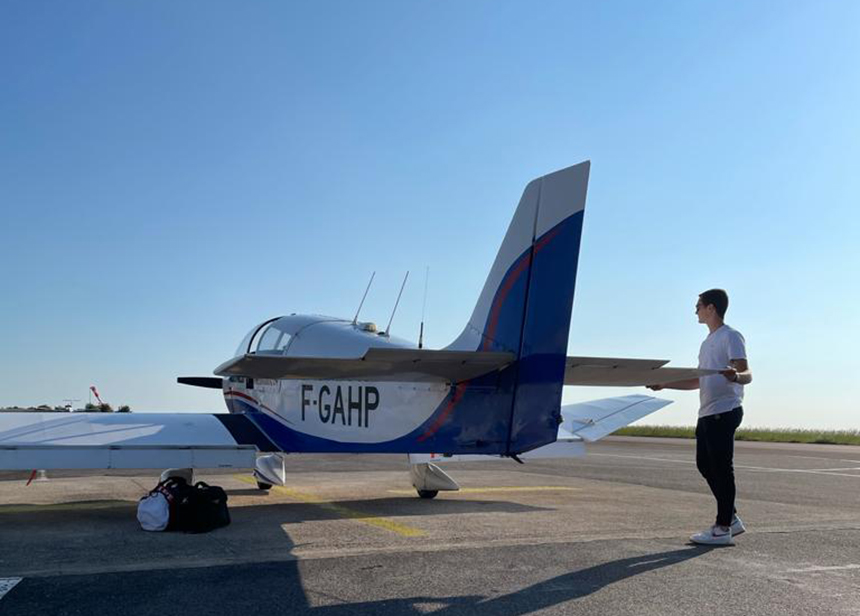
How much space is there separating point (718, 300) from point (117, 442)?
608cm

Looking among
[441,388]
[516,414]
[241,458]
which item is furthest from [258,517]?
[516,414]

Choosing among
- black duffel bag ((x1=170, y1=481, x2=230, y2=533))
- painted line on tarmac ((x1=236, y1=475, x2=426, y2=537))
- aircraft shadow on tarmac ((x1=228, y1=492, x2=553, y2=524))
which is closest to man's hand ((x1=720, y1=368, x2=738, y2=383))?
painted line on tarmac ((x1=236, y1=475, x2=426, y2=537))

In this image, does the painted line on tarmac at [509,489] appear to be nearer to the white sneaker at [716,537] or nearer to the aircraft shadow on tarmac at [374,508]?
the aircraft shadow on tarmac at [374,508]

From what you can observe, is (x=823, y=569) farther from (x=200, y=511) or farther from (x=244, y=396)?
(x=244, y=396)

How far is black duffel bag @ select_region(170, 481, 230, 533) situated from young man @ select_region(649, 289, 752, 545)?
420cm

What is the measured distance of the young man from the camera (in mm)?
6207

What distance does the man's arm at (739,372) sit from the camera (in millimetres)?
5950

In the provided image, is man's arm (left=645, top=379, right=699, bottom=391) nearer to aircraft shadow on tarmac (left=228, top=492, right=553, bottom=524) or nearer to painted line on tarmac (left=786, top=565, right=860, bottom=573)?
painted line on tarmac (left=786, top=565, right=860, bottom=573)

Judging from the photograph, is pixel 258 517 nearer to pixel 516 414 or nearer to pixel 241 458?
pixel 241 458

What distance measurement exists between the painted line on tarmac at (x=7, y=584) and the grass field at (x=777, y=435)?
30.0 meters

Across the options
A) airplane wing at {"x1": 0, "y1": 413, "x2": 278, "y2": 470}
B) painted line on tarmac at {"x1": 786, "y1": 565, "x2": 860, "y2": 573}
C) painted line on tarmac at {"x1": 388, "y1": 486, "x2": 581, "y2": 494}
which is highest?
airplane wing at {"x1": 0, "y1": 413, "x2": 278, "y2": 470}

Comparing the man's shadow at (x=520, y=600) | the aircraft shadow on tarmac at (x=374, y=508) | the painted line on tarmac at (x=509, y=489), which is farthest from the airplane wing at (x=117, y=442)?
the man's shadow at (x=520, y=600)

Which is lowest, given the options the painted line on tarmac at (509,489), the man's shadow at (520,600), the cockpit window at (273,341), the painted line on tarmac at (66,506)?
the painted line on tarmac at (66,506)

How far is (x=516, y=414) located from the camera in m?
6.76
